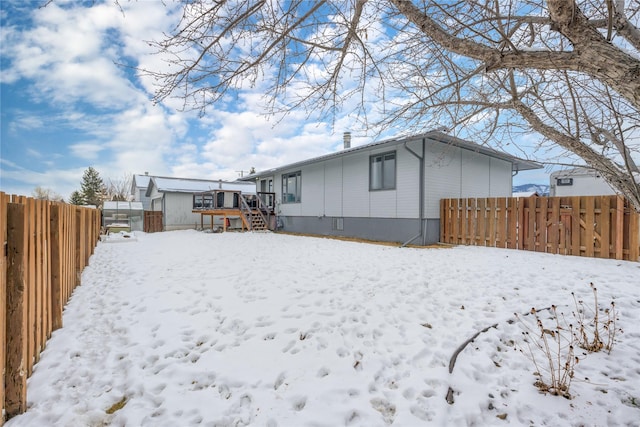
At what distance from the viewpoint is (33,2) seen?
3.33m

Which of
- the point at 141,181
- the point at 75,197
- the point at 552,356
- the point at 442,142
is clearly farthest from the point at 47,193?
the point at 552,356

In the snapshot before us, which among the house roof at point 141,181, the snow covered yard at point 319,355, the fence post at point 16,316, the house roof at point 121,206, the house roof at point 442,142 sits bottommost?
the snow covered yard at point 319,355

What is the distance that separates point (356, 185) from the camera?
1253 cm

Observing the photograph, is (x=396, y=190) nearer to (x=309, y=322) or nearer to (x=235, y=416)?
(x=309, y=322)

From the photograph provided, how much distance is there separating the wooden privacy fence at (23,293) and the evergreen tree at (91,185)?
41951 millimetres

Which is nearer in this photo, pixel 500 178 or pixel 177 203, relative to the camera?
pixel 500 178

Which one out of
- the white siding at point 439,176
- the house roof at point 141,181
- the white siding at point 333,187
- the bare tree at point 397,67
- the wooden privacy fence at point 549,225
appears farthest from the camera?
the house roof at point 141,181

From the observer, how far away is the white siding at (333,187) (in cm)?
1337

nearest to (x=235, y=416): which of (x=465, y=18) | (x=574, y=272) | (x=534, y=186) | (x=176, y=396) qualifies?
(x=176, y=396)

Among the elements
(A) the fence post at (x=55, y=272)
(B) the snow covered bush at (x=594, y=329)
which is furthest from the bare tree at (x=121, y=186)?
(B) the snow covered bush at (x=594, y=329)

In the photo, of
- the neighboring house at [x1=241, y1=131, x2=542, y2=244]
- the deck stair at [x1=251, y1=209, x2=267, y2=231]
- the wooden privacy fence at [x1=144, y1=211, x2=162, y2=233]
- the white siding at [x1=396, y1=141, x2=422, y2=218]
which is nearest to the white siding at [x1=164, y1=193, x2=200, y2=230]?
the wooden privacy fence at [x1=144, y1=211, x2=162, y2=233]

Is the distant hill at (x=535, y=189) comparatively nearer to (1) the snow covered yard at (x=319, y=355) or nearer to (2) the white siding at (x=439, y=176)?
(2) the white siding at (x=439, y=176)

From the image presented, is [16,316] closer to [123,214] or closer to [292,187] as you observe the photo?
[292,187]

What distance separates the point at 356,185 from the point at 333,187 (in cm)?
150
